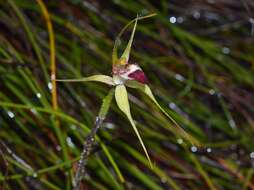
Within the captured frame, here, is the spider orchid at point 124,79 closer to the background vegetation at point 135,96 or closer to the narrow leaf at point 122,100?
the narrow leaf at point 122,100

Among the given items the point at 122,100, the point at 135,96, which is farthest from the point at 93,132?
the point at 135,96

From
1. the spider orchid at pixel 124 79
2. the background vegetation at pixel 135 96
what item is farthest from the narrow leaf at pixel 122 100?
the background vegetation at pixel 135 96

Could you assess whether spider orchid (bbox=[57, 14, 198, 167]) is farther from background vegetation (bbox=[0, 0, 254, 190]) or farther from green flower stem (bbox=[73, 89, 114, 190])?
background vegetation (bbox=[0, 0, 254, 190])

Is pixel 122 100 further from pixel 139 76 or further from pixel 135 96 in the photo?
pixel 135 96

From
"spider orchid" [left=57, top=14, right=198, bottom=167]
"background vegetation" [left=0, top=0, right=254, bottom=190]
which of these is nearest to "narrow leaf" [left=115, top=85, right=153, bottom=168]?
"spider orchid" [left=57, top=14, right=198, bottom=167]

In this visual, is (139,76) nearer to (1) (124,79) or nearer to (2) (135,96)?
(1) (124,79)

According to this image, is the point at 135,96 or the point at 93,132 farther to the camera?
the point at 135,96

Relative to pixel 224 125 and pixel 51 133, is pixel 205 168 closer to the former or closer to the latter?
pixel 224 125

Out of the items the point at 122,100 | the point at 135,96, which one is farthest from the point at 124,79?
the point at 135,96

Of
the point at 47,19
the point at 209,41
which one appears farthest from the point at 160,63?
the point at 47,19

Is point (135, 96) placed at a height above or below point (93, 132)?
below
